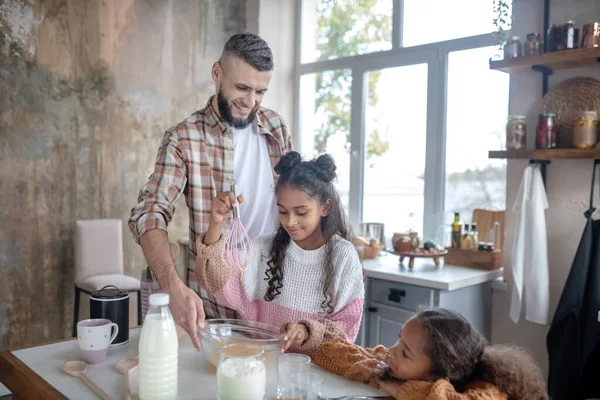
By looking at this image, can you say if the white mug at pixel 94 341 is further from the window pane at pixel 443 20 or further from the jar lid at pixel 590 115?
the window pane at pixel 443 20

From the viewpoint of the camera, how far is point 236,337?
4.03ft

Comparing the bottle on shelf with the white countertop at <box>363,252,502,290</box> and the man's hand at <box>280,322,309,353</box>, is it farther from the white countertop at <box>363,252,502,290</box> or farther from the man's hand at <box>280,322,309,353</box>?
the man's hand at <box>280,322,309,353</box>

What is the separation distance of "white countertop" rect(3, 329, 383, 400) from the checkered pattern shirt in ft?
1.46

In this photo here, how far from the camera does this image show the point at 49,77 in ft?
10.1

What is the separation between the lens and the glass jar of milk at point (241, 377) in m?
0.94

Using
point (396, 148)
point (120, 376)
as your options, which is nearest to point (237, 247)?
point (120, 376)

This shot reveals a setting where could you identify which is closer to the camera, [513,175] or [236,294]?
[236,294]

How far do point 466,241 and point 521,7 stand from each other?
4.10 ft

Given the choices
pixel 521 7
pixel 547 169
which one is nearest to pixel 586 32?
pixel 521 7

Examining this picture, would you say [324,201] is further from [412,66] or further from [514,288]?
[412,66]

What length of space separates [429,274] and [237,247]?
1.32 meters

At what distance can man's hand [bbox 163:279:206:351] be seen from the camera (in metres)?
1.17

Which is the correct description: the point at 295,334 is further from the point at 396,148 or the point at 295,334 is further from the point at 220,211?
the point at 396,148

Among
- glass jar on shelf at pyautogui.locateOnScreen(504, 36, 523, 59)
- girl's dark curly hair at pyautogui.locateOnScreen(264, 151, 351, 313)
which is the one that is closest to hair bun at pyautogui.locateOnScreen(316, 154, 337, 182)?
girl's dark curly hair at pyautogui.locateOnScreen(264, 151, 351, 313)
